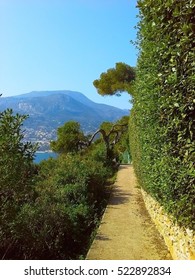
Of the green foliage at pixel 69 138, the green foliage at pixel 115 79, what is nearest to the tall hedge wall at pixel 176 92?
the green foliage at pixel 69 138

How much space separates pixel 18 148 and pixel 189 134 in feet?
7.49

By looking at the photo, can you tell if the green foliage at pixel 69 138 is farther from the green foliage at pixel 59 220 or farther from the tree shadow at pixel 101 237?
the tree shadow at pixel 101 237

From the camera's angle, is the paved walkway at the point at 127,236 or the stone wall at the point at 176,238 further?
the paved walkway at the point at 127,236

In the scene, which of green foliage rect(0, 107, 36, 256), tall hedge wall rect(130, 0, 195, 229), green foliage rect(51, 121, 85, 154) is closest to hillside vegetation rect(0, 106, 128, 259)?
green foliage rect(0, 107, 36, 256)

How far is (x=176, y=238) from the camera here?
17.5ft

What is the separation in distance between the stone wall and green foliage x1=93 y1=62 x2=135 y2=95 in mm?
20938

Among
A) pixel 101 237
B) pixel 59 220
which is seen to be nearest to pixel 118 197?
pixel 101 237

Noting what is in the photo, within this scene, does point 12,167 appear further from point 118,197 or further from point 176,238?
point 118,197

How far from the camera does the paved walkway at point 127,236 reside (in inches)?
236

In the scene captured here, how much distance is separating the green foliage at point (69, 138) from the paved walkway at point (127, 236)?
42.9 ft

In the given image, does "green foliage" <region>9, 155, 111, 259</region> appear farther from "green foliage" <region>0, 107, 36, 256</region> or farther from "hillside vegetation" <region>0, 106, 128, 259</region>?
"green foliage" <region>0, 107, 36, 256</region>

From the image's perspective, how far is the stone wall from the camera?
4.39 meters

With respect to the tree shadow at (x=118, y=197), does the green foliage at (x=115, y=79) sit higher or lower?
higher
